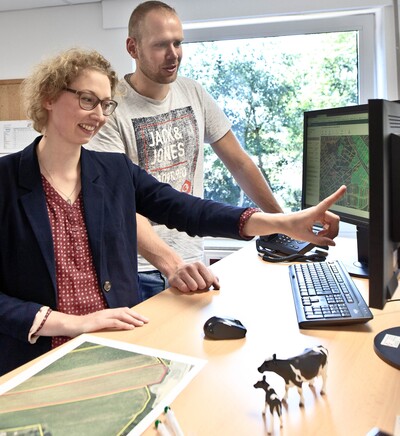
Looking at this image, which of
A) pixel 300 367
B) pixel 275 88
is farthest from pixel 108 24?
pixel 300 367

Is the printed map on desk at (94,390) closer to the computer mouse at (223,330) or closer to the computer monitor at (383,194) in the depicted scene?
the computer mouse at (223,330)

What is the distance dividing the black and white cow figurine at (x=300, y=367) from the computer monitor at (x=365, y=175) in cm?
18

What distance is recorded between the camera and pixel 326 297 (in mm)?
1187

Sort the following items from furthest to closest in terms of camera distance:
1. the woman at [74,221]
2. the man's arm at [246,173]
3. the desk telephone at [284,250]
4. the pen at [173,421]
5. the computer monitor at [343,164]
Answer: the man's arm at [246,173] → the desk telephone at [284,250] → the computer monitor at [343,164] → the woman at [74,221] → the pen at [173,421]

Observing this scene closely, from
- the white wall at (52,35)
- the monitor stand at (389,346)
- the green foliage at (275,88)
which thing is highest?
the white wall at (52,35)

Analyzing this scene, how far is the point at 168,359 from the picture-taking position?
3.04 ft

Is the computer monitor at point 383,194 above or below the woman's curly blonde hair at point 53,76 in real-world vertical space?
below

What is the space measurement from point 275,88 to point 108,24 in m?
1.15

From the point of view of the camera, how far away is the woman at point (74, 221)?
1.18 metres

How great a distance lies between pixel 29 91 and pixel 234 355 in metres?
0.99

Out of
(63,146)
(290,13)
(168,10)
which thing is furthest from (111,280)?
(290,13)

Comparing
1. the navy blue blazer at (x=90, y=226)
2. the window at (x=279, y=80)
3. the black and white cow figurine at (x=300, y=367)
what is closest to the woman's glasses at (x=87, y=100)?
the navy blue blazer at (x=90, y=226)

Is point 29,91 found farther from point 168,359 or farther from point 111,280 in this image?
point 168,359

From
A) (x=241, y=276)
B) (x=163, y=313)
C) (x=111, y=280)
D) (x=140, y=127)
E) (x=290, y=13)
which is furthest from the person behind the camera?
(x=290, y=13)
